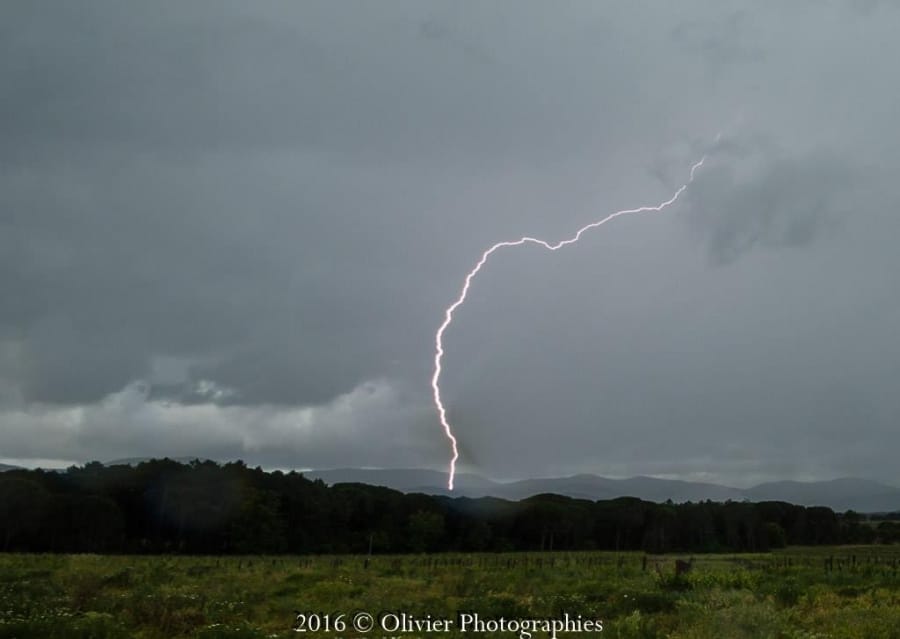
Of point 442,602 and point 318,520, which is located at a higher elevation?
point 442,602

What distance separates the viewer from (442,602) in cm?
2106

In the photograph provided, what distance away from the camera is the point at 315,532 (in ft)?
282

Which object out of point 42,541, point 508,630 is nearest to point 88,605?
point 508,630

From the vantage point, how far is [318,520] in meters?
86.4

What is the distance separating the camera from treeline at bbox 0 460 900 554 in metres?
70.3

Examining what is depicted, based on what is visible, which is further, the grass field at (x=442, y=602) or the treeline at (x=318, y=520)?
the treeline at (x=318, y=520)

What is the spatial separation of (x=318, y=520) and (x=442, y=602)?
68.6m

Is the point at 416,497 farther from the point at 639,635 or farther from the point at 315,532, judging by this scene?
the point at 639,635

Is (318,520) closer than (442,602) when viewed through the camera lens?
No

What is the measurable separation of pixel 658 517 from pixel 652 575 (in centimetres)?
8052

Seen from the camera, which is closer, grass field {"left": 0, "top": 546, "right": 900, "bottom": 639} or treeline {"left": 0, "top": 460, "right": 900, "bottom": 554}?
grass field {"left": 0, "top": 546, "right": 900, "bottom": 639}

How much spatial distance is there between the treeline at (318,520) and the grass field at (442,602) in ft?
152

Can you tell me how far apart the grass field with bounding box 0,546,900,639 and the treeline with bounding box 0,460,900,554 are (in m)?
46.3

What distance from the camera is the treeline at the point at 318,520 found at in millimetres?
70312
